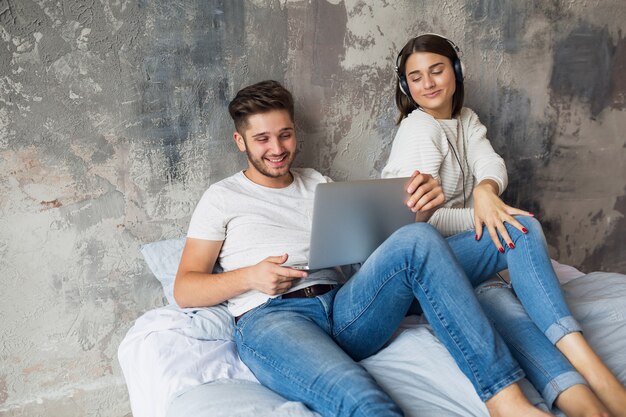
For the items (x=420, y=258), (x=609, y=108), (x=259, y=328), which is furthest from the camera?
(x=609, y=108)

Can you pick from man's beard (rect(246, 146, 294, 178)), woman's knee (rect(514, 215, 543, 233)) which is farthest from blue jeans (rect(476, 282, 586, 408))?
man's beard (rect(246, 146, 294, 178))

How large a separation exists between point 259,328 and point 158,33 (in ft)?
3.08

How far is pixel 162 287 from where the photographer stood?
1.83 meters

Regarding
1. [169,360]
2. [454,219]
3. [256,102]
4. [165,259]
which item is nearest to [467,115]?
[454,219]

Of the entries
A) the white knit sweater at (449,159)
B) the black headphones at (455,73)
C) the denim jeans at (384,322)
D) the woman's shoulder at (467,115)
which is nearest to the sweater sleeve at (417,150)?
the white knit sweater at (449,159)

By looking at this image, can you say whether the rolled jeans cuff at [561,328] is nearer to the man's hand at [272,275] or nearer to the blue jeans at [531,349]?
the blue jeans at [531,349]

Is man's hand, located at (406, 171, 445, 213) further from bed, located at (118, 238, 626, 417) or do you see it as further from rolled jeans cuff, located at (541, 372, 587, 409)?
rolled jeans cuff, located at (541, 372, 587, 409)

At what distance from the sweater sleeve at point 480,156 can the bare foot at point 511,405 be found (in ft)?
2.32

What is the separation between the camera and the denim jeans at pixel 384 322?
1166 mm

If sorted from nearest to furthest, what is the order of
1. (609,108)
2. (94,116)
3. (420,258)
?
(420,258), (94,116), (609,108)

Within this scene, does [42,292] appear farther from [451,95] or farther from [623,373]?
[623,373]

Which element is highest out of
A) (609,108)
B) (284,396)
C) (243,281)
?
(609,108)

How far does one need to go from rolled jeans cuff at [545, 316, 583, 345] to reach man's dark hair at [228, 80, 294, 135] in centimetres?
92

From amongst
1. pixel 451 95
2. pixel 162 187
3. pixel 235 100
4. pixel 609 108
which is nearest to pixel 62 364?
pixel 162 187
